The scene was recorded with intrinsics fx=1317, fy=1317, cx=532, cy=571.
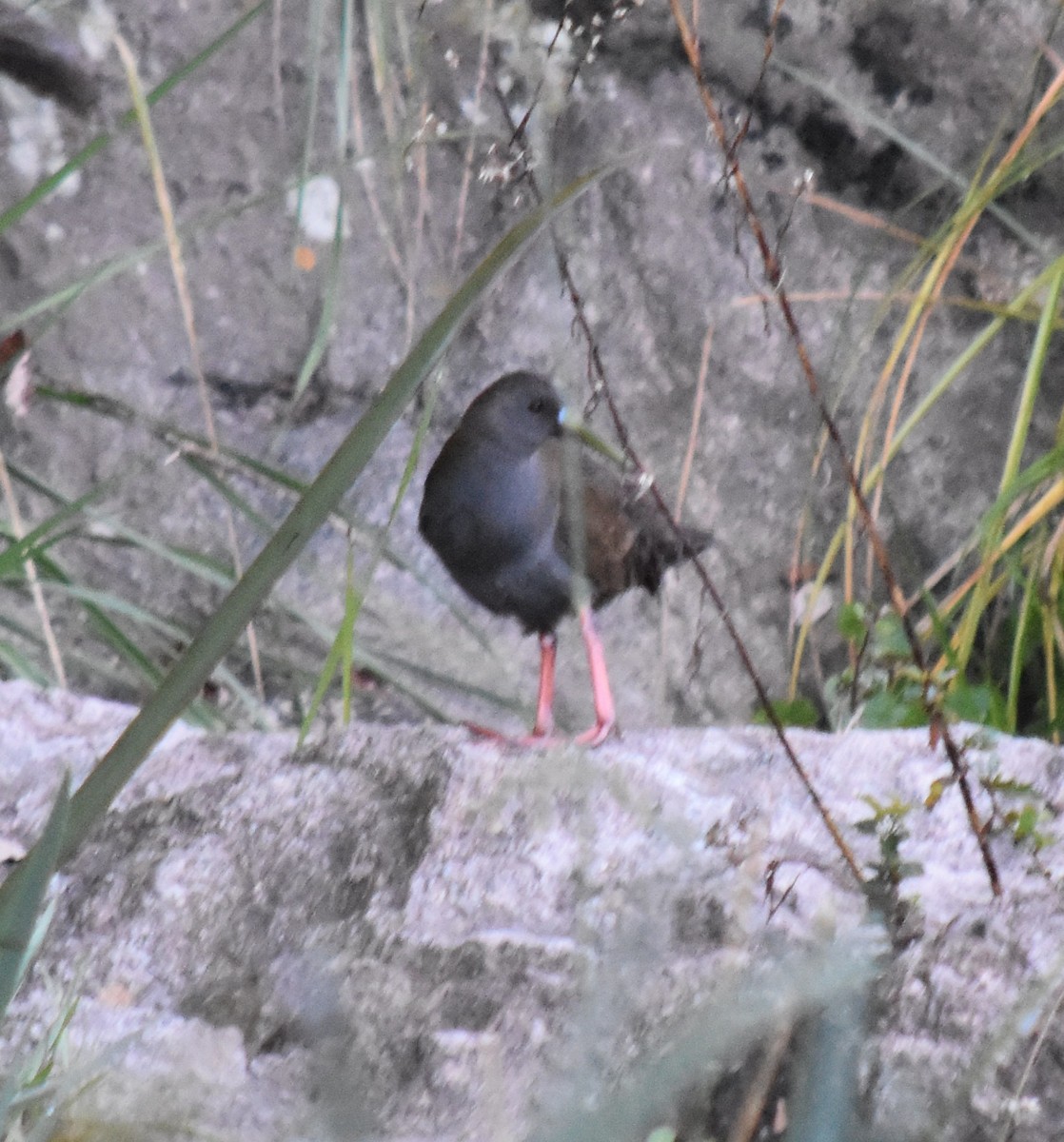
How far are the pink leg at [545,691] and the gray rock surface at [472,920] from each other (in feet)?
2.03

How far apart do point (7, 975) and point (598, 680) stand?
1.79 metres

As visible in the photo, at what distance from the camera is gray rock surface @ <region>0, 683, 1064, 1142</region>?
2.88 feet

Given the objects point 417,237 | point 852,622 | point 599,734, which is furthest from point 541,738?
point 852,622

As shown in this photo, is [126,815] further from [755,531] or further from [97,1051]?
[755,531]

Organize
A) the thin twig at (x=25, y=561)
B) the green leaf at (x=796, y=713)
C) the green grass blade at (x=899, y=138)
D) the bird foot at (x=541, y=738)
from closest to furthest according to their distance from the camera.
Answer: the bird foot at (x=541, y=738) < the thin twig at (x=25, y=561) < the green grass blade at (x=899, y=138) < the green leaf at (x=796, y=713)

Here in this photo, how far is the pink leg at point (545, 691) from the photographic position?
2.24 metres

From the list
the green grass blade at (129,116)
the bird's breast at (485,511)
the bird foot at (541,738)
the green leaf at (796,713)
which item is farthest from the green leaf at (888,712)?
the green grass blade at (129,116)

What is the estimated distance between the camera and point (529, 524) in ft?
7.48

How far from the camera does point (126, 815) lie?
1.38 meters

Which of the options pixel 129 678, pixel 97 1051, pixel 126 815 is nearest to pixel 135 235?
pixel 129 678

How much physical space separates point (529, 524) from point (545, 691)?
0.32 m

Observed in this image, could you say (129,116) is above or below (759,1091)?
above

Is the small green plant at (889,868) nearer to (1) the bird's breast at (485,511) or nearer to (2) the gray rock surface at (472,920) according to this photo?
(2) the gray rock surface at (472,920)

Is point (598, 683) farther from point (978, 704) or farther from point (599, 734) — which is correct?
point (978, 704)
